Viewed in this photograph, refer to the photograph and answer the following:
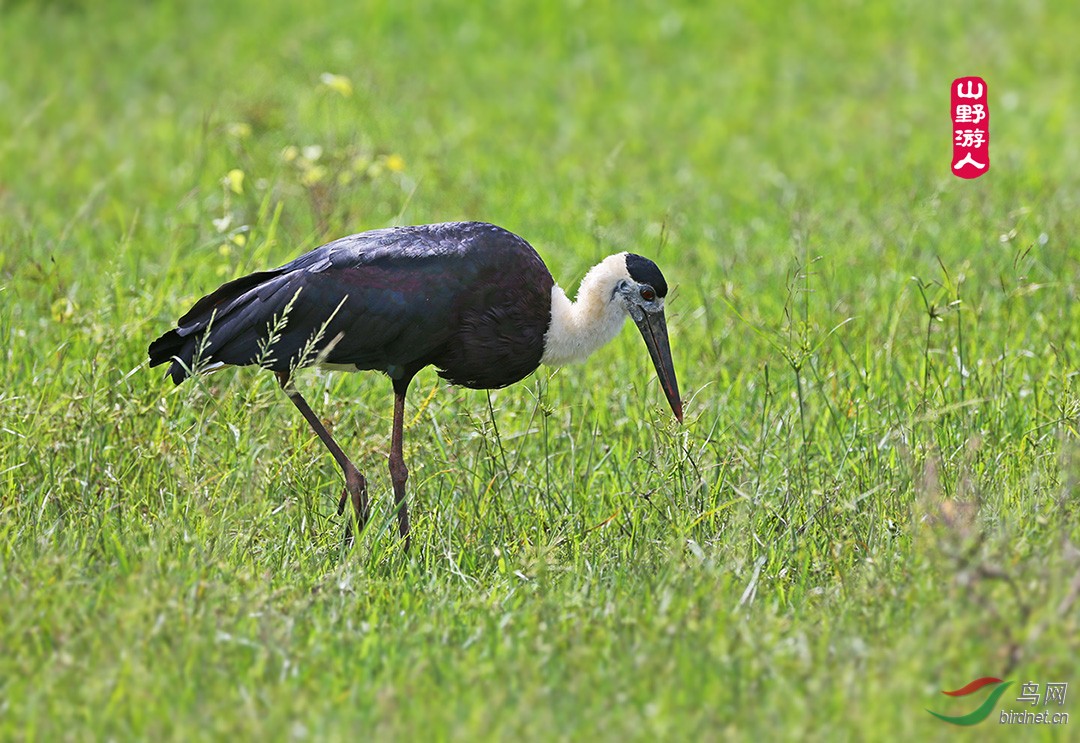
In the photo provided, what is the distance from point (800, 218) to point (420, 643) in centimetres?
449

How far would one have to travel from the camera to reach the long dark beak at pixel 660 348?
5.17 m

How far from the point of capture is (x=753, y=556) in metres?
4.46

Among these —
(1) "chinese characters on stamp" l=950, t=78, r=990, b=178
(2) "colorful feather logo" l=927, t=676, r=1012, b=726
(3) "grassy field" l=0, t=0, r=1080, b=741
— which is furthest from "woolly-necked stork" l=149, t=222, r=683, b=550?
(1) "chinese characters on stamp" l=950, t=78, r=990, b=178

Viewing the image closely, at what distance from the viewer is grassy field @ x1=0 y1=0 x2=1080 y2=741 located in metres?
3.46

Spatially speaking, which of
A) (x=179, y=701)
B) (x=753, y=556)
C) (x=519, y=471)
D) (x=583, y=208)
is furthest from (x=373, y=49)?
(x=179, y=701)

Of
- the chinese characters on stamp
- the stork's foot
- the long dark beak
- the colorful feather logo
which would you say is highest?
the chinese characters on stamp

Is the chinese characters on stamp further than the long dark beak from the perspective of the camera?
Yes

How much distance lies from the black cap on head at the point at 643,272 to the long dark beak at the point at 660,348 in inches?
4.6

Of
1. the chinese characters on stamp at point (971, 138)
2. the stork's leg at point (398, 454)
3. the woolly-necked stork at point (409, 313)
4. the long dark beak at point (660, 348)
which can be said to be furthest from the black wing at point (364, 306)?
the chinese characters on stamp at point (971, 138)

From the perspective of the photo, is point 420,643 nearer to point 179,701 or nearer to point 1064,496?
point 179,701

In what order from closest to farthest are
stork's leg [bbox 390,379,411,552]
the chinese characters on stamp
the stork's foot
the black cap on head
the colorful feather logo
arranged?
the colorful feather logo < the stork's foot < stork's leg [bbox 390,379,411,552] < the black cap on head < the chinese characters on stamp

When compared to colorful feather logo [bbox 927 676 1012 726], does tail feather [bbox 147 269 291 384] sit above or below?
above

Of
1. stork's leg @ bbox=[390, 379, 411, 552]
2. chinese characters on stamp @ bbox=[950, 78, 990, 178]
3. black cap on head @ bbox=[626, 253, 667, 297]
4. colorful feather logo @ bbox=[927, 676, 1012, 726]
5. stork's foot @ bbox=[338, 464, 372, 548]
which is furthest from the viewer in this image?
chinese characters on stamp @ bbox=[950, 78, 990, 178]

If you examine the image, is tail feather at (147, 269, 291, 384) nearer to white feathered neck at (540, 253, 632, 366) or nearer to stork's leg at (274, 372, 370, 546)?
stork's leg at (274, 372, 370, 546)
